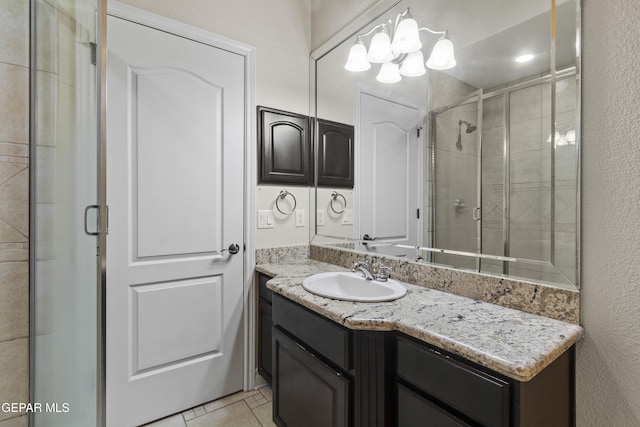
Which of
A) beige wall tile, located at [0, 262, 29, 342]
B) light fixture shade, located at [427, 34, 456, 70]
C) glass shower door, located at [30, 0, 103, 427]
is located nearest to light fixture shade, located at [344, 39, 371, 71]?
light fixture shade, located at [427, 34, 456, 70]

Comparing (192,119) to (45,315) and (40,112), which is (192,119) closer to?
(40,112)

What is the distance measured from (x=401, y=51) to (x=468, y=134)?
0.60m

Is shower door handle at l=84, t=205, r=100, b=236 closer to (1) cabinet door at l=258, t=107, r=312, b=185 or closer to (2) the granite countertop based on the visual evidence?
(2) the granite countertop

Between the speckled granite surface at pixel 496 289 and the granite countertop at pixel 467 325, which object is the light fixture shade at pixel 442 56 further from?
the granite countertop at pixel 467 325

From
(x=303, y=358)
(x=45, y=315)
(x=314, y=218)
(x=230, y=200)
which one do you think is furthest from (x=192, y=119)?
Result: (x=303, y=358)

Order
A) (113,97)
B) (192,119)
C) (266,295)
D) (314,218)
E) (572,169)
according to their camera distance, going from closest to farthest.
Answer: (572,169), (113,97), (192,119), (266,295), (314,218)

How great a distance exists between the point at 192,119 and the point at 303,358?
1.39 m

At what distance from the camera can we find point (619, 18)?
2.91ft

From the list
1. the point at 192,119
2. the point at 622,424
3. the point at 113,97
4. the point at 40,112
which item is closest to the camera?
the point at 622,424

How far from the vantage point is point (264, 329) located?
1.88 metres

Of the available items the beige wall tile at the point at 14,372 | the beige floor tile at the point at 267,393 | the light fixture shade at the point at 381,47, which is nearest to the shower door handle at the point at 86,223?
the beige wall tile at the point at 14,372

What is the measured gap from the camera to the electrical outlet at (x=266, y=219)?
1.95m

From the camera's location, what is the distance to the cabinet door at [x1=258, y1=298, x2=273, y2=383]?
6.00 ft

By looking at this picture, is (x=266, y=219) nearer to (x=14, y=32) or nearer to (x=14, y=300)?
(x=14, y=300)
